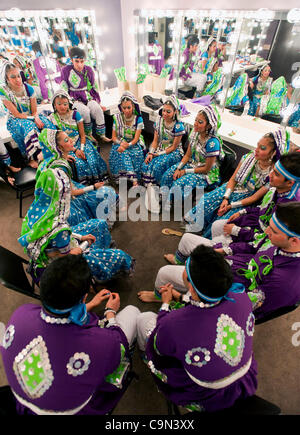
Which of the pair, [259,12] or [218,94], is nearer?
[259,12]

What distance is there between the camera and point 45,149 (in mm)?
2072

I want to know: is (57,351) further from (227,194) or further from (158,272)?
(227,194)

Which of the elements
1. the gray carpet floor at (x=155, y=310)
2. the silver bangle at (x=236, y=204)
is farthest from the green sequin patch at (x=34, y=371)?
the silver bangle at (x=236, y=204)

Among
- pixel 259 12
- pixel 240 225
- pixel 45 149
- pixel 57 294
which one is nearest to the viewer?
pixel 57 294

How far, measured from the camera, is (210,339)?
35.5 inches

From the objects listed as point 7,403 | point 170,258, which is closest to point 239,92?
point 170,258

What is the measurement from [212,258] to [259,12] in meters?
2.94

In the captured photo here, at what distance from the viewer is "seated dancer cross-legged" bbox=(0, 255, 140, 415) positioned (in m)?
0.86

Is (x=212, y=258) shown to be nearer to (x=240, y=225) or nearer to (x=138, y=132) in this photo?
(x=240, y=225)

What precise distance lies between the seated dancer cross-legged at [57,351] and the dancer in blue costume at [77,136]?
2149 millimetres

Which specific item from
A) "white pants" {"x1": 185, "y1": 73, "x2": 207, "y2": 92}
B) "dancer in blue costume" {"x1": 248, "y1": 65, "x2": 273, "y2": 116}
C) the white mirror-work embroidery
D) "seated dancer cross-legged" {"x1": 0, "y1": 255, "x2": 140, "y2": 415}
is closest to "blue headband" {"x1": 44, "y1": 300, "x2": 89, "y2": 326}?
"seated dancer cross-legged" {"x1": 0, "y1": 255, "x2": 140, "y2": 415}

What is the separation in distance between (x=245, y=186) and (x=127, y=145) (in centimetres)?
156

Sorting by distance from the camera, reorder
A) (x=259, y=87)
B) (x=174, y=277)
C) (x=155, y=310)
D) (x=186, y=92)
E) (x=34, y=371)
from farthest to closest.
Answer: (x=186, y=92)
(x=259, y=87)
(x=155, y=310)
(x=174, y=277)
(x=34, y=371)

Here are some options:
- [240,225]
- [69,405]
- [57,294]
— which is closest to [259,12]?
[240,225]
